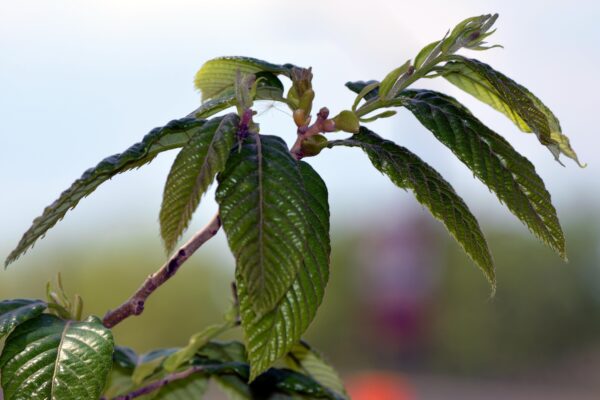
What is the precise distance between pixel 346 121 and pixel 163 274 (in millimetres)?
314

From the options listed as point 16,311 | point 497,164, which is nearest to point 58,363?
point 16,311

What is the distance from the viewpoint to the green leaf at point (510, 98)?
1010 millimetres

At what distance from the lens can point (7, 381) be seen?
101 centimetres

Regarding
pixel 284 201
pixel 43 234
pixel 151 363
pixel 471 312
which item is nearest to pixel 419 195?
pixel 284 201

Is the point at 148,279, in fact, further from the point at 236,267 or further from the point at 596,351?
the point at 596,351

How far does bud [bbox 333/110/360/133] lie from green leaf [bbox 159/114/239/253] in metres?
0.17

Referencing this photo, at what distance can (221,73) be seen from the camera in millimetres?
1310

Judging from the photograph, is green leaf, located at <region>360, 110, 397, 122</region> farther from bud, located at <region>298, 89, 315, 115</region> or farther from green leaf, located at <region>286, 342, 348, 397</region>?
Result: green leaf, located at <region>286, 342, 348, 397</region>

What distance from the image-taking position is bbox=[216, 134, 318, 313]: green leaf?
852 millimetres

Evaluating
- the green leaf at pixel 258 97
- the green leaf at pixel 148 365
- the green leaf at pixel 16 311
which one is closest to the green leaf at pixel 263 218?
the green leaf at pixel 258 97

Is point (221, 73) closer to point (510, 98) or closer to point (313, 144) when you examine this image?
point (313, 144)

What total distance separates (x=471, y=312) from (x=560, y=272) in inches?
75.5

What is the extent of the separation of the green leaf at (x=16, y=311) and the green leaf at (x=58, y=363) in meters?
0.02

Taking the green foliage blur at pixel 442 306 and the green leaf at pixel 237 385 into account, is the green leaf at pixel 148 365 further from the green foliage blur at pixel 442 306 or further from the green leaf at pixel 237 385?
the green foliage blur at pixel 442 306
